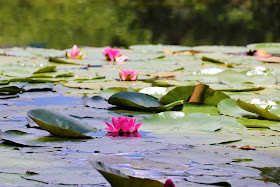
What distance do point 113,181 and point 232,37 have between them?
7.16 meters

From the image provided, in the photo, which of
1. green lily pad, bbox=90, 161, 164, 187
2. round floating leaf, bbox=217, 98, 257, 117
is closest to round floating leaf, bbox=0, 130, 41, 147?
green lily pad, bbox=90, 161, 164, 187

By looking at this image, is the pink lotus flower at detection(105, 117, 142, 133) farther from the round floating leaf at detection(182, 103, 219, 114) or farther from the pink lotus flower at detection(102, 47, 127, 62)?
the pink lotus flower at detection(102, 47, 127, 62)

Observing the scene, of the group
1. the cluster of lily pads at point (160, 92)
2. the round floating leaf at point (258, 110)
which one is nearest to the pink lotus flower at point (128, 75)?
the cluster of lily pads at point (160, 92)

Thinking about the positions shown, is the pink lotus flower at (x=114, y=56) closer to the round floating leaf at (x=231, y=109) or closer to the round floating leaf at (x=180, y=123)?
the round floating leaf at (x=231, y=109)

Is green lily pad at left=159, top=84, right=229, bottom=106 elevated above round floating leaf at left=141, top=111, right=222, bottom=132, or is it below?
above

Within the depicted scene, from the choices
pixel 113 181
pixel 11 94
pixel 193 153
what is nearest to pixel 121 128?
pixel 193 153

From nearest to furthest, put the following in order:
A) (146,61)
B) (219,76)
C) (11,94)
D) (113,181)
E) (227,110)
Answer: (113,181), (227,110), (11,94), (219,76), (146,61)

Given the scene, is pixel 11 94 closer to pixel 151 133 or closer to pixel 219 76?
pixel 151 133

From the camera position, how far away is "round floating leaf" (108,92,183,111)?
2.06 m

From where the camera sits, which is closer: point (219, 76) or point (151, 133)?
point (151, 133)

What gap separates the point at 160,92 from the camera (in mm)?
2377

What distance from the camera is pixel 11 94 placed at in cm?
246

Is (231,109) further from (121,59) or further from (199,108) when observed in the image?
(121,59)

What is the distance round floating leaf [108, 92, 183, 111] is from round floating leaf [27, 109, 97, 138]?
1.42ft
